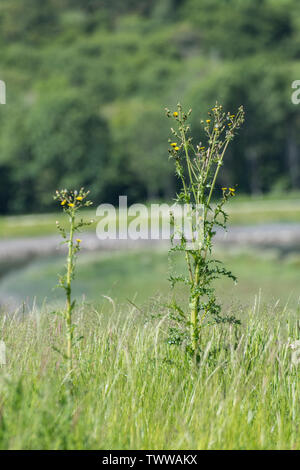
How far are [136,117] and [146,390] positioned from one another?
5860 cm

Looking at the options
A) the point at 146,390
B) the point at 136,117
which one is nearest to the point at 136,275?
the point at 146,390

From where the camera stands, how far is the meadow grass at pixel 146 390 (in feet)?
11.0

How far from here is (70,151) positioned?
61344 millimetres

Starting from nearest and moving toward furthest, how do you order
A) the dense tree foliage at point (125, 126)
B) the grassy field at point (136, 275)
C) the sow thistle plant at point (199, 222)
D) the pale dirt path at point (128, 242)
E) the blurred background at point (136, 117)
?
1. the sow thistle plant at point (199, 222)
2. the grassy field at point (136, 275)
3. the blurred background at point (136, 117)
4. the pale dirt path at point (128, 242)
5. the dense tree foliage at point (125, 126)

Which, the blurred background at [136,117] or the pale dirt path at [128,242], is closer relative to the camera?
the blurred background at [136,117]

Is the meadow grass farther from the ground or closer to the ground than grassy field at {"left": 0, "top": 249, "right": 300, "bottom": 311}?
closer to the ground

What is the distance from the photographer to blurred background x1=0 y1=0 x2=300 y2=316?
29.6m

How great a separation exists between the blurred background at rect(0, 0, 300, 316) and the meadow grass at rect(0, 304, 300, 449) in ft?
3.37

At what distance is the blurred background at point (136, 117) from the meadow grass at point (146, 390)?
1.03m

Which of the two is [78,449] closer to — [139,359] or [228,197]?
[139,359]

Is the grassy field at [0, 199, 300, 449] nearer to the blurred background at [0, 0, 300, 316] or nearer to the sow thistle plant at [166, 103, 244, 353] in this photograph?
the sow thistle plant at [166, 103, 244, 353]

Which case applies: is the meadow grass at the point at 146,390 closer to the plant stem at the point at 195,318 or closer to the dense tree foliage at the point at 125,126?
the plant stem at the point at 195,318

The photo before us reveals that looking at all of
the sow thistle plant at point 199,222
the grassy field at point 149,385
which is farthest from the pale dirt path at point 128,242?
the sow thistle plant at point 199,222

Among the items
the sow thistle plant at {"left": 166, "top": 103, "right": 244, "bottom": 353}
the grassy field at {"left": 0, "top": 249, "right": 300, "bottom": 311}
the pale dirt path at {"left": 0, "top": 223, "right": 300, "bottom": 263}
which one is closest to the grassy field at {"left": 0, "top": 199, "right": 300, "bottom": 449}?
the sow thistle plant at {"left": 166, "top": 103, "right": 244, "bottom": 353}
